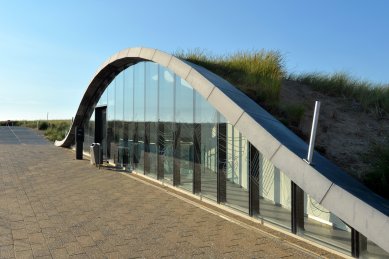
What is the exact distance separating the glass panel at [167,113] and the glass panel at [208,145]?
1822mm

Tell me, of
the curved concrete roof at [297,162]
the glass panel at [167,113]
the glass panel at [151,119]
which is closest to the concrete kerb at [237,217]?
the glass panel at [167,113]

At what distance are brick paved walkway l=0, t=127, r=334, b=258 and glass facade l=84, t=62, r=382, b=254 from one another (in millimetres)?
693

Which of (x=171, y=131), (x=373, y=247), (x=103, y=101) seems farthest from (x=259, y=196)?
(x=103, y=101)

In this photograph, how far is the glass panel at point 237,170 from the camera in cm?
891

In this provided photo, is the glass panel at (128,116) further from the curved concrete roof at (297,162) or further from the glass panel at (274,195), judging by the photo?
the glass panel at (274,195)

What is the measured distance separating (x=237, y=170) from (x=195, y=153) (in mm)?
2058

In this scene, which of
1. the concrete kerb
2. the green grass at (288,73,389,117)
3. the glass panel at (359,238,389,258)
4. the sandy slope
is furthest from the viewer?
the green grass at (288,73,389,117)

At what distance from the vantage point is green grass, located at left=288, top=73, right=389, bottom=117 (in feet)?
40.4

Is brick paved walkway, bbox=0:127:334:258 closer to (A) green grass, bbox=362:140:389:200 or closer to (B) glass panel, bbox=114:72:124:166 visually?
(A) green grass, bbox=362:140:389:200

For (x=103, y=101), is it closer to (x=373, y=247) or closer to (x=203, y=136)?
(x=203, y=136)

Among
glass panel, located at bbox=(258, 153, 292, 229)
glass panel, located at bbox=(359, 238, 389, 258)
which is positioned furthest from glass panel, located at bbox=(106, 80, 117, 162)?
glass panel, located at bbox=(359, 238, 389, 258)

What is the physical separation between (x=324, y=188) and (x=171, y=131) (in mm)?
7093

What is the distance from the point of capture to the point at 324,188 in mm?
6035

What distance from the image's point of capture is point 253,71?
1350 cm
